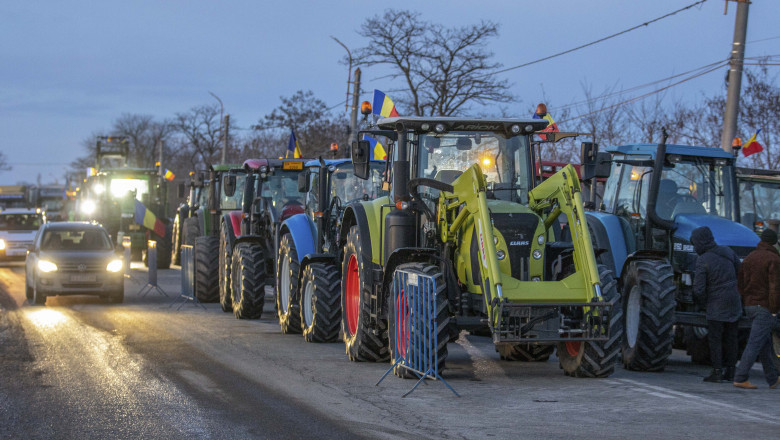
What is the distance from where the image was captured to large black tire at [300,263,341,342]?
47.2 feet

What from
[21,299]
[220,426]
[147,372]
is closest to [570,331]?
[220,426]

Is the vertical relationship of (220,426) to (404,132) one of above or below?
below

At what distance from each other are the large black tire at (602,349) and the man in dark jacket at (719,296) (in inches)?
44.4

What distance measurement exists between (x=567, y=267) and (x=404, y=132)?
8.07 feet

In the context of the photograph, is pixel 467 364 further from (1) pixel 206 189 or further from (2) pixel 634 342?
(1) pixel 206 189

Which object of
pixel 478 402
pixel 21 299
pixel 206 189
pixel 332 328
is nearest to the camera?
pixel 478 402

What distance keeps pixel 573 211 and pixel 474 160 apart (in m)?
1.72

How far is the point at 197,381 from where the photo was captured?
10.9 meters

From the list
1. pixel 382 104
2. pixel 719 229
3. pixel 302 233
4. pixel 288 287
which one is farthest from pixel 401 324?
pixel 382 104

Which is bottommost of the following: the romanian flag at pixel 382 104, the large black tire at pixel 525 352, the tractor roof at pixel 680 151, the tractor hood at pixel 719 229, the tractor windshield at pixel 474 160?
the large black tire at pixel 525 352

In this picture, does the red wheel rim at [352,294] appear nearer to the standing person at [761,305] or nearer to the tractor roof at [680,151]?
the tractor roof at [680,151]

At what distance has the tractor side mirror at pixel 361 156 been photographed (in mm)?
12258

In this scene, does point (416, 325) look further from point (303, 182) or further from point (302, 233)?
point (302, 233)

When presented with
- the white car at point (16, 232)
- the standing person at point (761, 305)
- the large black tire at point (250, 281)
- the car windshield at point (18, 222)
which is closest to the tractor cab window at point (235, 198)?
the large black tire at point (250, 281)
